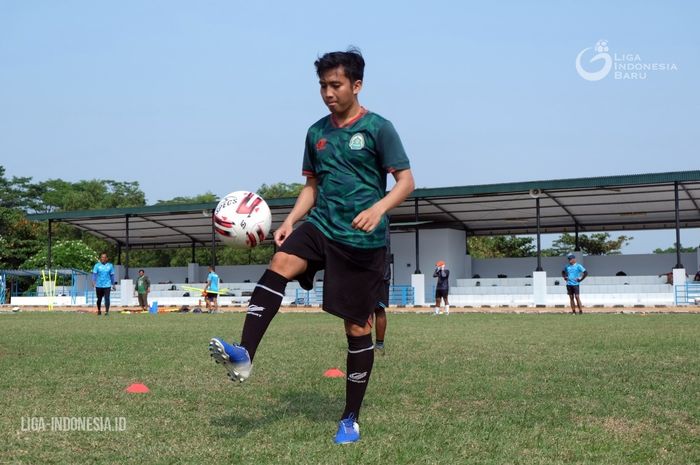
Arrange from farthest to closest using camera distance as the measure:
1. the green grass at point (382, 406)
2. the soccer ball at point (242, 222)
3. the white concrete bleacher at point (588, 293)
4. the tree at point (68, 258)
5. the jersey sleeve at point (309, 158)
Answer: the tree at point (68, 258)
the white concrete bleacher at point (588, 293)
the soccer ball at point (242, 222)
the jersey sleeve at point (309, 158)
the green grass at point (382, 406)

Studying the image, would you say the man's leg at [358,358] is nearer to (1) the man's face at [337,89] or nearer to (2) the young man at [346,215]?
(2) the young man at [346,215]

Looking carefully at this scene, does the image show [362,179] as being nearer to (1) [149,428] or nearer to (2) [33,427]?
(1) [149,428]

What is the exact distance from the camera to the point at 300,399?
588cm

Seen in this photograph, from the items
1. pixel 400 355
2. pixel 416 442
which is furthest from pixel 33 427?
pixel 400 355

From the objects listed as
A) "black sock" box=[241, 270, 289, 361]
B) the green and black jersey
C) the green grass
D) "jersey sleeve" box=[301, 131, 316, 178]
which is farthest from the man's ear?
the green grass

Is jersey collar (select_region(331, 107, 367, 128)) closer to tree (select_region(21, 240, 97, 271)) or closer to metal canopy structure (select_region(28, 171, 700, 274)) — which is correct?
metal canopy structure (select_region(28, 171, 700, 274))

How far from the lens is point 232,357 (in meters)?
4.11

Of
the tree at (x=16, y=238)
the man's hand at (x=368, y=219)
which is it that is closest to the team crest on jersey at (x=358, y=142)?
the man's hand at (x=368, y=219)

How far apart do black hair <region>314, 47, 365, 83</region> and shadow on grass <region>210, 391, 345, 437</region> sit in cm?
219

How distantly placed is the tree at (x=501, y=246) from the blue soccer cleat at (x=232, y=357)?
191ft

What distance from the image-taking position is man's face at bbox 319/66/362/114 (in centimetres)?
454

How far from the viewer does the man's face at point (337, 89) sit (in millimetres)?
4543

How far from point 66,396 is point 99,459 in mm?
2269

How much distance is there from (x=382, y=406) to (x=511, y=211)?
1356 inches
